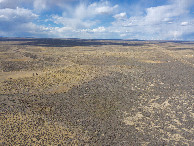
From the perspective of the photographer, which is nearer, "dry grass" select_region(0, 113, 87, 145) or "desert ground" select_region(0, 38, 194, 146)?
"dry grass" select_region(0, 113, 87, 145)

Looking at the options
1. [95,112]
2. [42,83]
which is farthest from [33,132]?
[42,83]

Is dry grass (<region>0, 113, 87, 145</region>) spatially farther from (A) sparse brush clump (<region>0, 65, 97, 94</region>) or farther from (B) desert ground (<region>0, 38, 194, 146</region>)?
(A) sparse brush clump (<region>0, 65, 97, 94</region>)

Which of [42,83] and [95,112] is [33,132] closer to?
[95,112]

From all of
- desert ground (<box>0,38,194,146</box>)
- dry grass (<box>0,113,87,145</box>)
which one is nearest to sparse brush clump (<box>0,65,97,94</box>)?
desert ground (<box>0,38,194,146</box>)

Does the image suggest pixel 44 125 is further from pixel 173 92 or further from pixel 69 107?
pixel 173 92

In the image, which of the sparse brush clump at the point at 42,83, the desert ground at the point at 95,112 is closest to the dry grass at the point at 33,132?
the desert ground at the point at 95,112

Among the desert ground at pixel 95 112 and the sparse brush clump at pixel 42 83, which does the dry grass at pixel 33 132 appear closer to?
the desert ground at pixel 95 112

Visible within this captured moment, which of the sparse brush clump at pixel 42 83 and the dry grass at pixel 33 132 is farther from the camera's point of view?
the sparse brush clump at pixel 42 83

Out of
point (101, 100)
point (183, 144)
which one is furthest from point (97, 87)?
point (183, 144)

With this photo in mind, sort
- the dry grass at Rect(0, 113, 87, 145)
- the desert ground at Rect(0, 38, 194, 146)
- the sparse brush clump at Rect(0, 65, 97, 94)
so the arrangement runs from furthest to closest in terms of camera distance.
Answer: the sparse brush clump at Rect(0, 65, 97, 94) < the desert ground at Rect(0, 38, 194, 146) < the dry grass at Rect(0, 113, 87, 145)

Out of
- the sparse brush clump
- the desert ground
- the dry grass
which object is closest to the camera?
the dry grass

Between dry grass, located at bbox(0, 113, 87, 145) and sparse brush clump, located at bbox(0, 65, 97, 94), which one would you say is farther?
sparse brush clump, located at bbox(0, 65, 97, 94)

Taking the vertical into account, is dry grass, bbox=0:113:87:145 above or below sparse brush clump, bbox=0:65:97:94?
below
